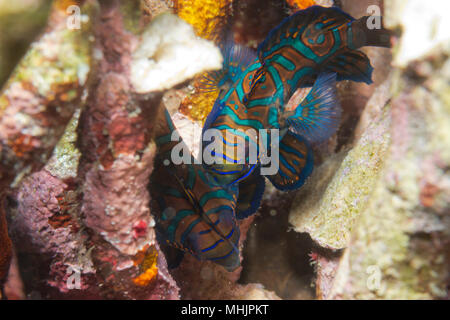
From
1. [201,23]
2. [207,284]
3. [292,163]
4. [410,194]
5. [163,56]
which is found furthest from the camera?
[292,163]

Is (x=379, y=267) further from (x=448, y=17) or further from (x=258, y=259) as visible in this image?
(x=258, y=259)

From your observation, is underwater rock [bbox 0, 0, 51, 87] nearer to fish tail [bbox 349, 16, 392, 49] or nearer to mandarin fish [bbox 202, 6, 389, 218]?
mandarin fish [bbox 202, 6, 389, 218]

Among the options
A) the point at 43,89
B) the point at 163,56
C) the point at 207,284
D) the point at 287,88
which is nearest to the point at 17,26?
the point at 43,89

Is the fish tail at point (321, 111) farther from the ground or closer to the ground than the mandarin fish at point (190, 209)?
farther from the ground

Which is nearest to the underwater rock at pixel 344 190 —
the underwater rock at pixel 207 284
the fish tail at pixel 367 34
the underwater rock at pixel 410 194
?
the fish tail at pixel 367 34

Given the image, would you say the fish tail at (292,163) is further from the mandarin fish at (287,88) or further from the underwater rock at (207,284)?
the underwater rock at (207,284)

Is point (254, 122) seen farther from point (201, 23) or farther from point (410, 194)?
point (410, 194)

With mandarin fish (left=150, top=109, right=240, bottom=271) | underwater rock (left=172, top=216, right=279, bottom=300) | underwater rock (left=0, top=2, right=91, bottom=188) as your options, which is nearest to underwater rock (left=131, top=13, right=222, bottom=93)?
underwater rock (left=0, top=2, right=91, bottom=188)
